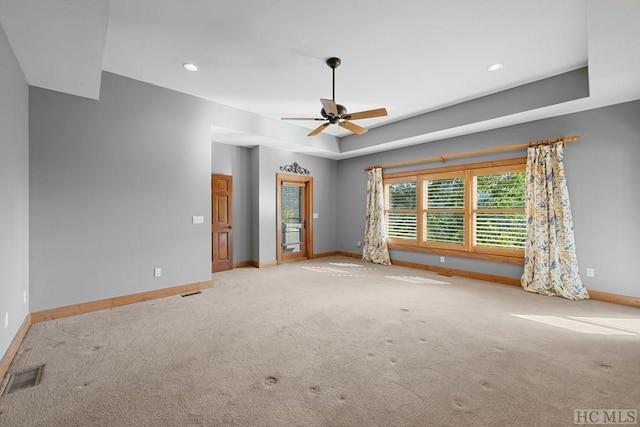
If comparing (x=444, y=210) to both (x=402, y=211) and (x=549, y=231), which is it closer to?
(x=402, y=211)

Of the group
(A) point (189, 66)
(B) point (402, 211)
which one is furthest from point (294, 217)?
(A) point (189, 66)

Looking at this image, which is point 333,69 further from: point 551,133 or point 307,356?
point 551,133

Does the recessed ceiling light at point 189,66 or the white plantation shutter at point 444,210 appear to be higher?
the recessed ceiling light at point 189,66

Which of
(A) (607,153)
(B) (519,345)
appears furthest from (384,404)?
(A) (607,153)

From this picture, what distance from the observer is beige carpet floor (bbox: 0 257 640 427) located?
68.7 inches

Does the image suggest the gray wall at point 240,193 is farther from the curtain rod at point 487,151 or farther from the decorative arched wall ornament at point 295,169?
the curtain rod at point 487,151

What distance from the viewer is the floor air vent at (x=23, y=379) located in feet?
6.51

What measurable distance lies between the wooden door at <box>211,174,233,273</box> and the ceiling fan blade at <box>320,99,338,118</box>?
323cm

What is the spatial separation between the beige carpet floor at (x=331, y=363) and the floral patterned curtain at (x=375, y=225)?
2.68m

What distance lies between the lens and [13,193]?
258cm

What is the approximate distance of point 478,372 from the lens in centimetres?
217

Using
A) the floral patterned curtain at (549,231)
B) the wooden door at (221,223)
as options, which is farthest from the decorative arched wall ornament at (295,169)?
the floral patterned curtain at (549,231)

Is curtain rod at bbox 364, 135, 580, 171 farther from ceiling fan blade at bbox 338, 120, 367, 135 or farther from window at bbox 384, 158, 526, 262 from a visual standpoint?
ceiling fan blade at bbox 338, 120, 367, 135

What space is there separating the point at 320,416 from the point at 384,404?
1.39 feet
